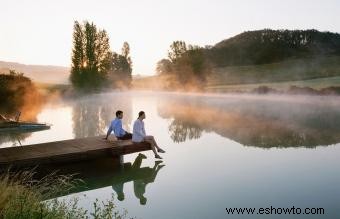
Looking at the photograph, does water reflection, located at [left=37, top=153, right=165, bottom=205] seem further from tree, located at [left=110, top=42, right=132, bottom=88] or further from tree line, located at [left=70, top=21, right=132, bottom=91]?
tree, located at [left=110, top=42, right=132, bottom=88]

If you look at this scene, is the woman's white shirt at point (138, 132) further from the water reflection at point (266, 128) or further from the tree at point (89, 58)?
the tree at point (89, 58)

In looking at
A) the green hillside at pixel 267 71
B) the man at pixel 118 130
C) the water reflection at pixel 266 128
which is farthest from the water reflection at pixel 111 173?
the green hillside at pixel 267 71

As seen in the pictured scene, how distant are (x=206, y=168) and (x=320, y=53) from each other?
16096cm

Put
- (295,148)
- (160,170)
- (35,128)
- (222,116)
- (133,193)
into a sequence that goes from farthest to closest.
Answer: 1. (222,116)
2. (35,128)
3. (295,148)
4. (160,170)
5. (133,193)

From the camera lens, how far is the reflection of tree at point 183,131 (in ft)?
66.9

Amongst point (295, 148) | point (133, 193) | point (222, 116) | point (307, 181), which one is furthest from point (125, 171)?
point (222, 116)

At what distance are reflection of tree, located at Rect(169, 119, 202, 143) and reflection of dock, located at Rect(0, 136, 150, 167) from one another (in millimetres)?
5872

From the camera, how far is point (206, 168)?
13.4 m

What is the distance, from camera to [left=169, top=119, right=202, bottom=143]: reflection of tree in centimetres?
2039

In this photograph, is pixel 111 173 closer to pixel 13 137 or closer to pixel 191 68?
pixel 13 137

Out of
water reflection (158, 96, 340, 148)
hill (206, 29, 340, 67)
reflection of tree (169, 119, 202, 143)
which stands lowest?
water reflection (158, 96, 340, 148)

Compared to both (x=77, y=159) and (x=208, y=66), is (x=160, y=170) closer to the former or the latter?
(x=77, y=159)

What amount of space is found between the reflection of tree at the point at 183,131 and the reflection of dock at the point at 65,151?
5872mm

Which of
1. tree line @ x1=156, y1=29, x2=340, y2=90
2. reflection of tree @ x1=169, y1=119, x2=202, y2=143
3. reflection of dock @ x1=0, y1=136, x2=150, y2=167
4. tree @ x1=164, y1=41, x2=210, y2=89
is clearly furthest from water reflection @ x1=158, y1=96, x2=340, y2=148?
tree line @ x1=156, y1=29, x2=340, y2=90
